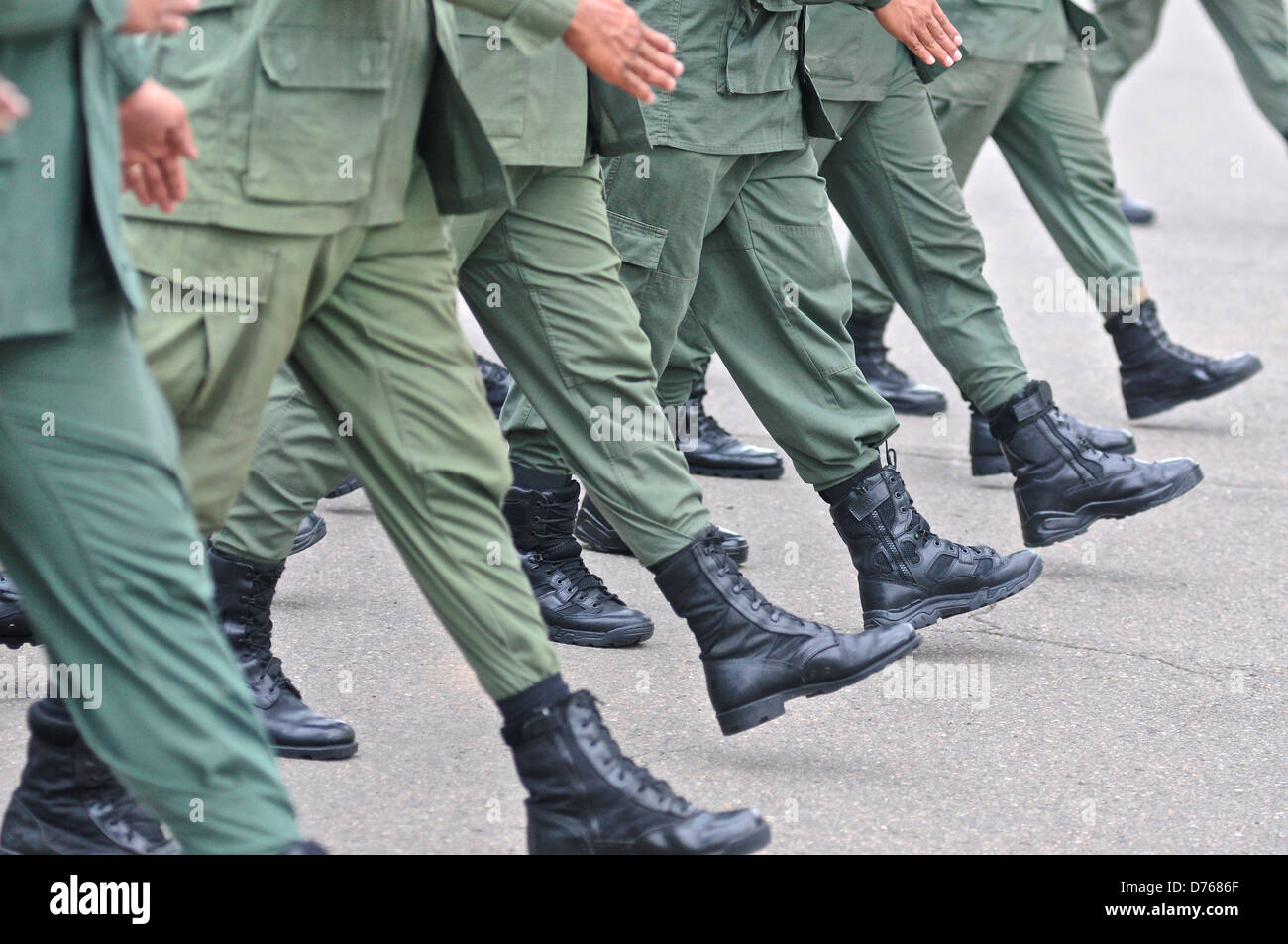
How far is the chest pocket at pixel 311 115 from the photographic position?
8.70 ft

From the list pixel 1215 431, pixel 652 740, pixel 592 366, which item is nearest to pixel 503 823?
pixel 652 740

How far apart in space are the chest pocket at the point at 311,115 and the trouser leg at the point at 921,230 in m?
1.89

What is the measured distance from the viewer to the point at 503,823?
3.17 meters

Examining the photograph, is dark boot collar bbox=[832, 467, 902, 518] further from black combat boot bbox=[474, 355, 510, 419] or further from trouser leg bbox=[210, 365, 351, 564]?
black combat boot bbox=[474, 355, 510, 419]

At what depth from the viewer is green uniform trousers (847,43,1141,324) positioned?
514 centimetres

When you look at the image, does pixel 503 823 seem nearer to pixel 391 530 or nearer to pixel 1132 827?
pixel 391 530

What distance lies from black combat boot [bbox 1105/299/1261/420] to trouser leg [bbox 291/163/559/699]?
11.2ft

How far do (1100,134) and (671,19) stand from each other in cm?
201

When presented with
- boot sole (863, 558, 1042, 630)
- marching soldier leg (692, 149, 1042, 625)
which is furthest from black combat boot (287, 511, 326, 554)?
boot sole (863, 558, 1042, 630)

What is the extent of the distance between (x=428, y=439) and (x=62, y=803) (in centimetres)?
79

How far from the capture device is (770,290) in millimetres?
3902

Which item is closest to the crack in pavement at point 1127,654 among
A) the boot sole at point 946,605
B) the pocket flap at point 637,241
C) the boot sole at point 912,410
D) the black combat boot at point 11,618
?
the boot sole at point 946,605

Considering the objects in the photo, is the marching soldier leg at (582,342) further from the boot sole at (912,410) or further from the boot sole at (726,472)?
the boot sole at (912,410)

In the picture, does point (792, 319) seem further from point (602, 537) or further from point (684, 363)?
point (602, 537)
